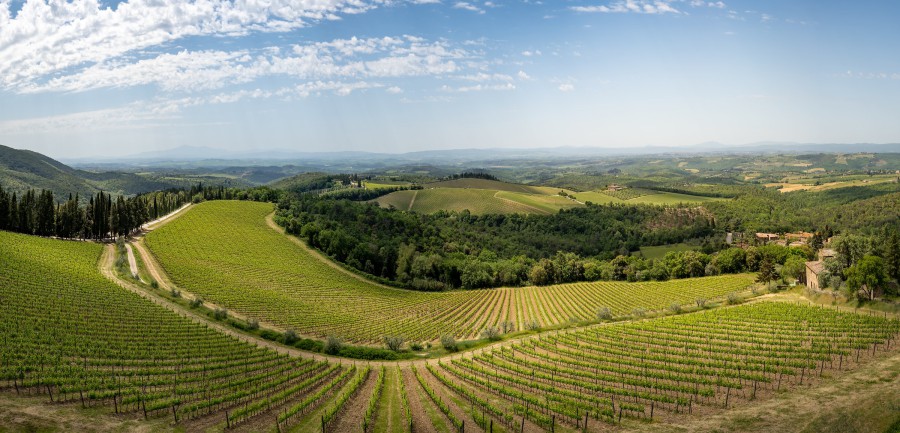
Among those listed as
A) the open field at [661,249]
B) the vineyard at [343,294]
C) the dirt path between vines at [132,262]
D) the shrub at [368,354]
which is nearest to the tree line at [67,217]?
the vineyard at [343,294]

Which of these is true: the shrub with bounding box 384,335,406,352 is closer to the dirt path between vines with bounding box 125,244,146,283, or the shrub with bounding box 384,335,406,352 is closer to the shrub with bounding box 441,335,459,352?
the shrub with bounding box 441,335,459,352

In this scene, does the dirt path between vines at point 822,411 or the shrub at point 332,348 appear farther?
the shrub at point 332,348

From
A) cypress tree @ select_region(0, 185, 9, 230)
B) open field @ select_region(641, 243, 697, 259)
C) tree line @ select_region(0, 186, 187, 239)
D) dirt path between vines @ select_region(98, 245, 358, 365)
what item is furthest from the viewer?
open field @ select_region(641, 243, 697, 259)

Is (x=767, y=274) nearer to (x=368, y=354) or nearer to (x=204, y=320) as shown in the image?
(x=368, y=354)

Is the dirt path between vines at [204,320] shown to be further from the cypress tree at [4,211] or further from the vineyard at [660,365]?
the cypress tree at [4,211]

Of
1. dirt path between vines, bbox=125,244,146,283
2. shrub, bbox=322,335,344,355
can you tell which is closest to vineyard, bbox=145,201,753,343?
dirt path between vines, bbox=125,244,146,283

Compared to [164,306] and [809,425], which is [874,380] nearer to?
[809,425]

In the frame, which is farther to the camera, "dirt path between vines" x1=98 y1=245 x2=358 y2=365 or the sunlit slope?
"dirt path between vines" x1=98 y1=245 x2=358 y2=365
